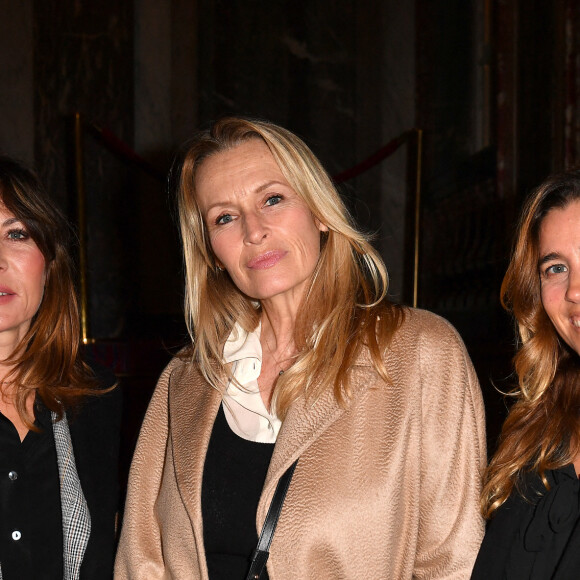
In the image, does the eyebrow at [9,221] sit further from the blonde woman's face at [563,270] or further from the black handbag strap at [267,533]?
the blonde woman's face at [563,270]

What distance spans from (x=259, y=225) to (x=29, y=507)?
3.74 feet

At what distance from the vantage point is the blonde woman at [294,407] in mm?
2420

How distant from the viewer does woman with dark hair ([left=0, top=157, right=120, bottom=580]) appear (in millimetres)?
2648

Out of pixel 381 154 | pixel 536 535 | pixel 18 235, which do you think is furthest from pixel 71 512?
pixel 381 154

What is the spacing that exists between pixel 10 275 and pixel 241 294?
81 centimetres

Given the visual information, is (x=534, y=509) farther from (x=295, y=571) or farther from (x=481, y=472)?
(x=295, y=571)

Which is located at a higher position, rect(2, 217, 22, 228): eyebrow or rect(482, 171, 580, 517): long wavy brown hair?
rect(2, 217, 22, 228): eyebrow

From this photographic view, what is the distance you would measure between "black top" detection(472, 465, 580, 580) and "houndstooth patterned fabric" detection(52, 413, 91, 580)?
1214mm

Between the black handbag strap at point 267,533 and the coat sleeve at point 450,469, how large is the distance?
41cm

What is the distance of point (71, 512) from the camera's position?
2697 millimetres

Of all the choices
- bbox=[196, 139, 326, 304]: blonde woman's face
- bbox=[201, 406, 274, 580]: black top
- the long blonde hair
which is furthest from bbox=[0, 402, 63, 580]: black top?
bbox=[196, 139, 326, 304]: blonde woman's face

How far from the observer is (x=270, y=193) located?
2.80 metres

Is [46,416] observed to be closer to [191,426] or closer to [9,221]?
[191,426]

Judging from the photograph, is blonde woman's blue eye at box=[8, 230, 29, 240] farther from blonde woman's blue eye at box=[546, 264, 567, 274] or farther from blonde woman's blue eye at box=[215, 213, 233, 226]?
blonde woman's blue eye at box=[546, 264, 567, 274]
